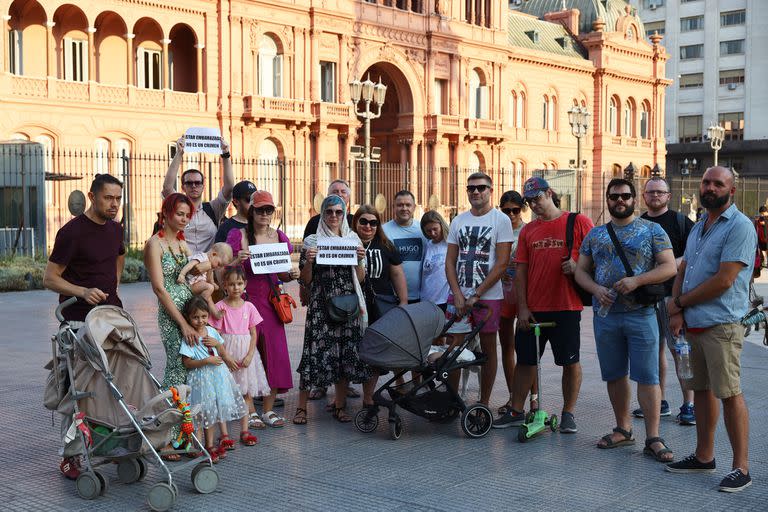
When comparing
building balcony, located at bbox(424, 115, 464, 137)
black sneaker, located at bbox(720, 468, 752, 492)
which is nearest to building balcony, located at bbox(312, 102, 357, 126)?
building balcony, located at bbox(424, 115, 464, 137)

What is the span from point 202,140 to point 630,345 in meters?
4.24

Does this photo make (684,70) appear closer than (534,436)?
No

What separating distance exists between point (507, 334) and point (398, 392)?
127 cm

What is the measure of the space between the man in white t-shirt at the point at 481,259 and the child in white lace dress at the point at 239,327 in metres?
1.72

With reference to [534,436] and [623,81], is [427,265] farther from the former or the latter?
[623,81]

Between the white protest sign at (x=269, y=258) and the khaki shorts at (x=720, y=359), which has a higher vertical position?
the white protest sign at (x=269, y=258)

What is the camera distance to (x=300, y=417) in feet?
24.8

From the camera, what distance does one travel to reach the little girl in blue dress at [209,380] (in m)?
6.38

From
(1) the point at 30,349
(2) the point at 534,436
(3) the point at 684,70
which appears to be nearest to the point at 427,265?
(2) the point at 534,436

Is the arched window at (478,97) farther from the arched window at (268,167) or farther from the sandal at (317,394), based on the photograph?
the sandal at (317,394)

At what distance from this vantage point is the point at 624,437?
676 centimetres

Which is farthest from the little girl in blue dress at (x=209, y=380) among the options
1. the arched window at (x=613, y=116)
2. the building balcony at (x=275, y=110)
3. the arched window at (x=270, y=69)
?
the arched window at (x=613, y=116)

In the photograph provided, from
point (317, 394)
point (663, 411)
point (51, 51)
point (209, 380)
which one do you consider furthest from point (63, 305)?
point (51, 51)

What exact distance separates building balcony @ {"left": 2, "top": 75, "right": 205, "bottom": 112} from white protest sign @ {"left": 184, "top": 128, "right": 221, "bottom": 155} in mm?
23722
